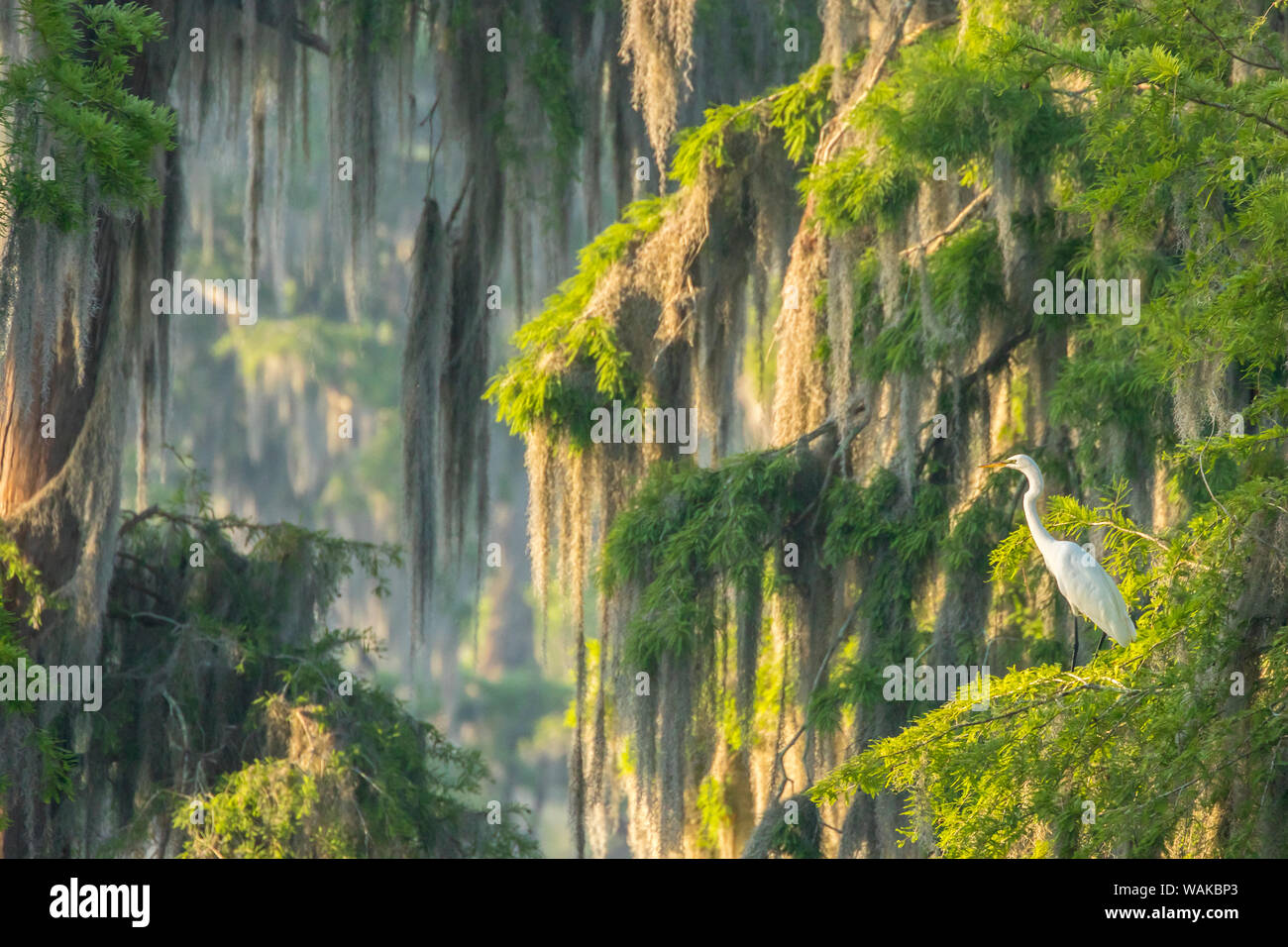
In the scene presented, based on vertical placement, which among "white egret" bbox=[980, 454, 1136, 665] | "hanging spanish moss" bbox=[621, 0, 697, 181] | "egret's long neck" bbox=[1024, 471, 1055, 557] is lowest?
"white egret" bbox=[980, 454, 1136, 665]

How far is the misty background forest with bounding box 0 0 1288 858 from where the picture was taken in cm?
462

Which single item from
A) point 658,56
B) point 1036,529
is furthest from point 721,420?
point 1036,529

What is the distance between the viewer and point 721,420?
8.52m

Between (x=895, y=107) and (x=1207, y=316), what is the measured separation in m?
2.69

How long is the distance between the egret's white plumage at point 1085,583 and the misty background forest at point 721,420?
0.11 m

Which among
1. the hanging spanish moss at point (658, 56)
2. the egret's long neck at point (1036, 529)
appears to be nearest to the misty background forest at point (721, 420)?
the hanging spanish moss at point (658, 56)

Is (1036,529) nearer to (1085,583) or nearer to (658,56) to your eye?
(1085,583)

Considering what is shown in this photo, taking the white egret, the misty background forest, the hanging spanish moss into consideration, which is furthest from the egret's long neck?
the hanging spanish moss

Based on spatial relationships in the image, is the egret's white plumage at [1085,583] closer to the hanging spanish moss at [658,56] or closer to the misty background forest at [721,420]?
the misty background forest at [721,420]

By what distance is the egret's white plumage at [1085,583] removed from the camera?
5.50 meters

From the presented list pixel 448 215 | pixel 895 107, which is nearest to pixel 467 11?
pixel 448 215

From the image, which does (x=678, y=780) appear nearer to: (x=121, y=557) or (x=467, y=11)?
(x=121, y=557)

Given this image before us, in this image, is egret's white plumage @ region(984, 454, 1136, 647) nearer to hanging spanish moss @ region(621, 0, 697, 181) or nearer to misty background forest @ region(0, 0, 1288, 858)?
misty background forest @ region(0, 0, 1288, 858)

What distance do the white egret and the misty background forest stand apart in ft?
0.34
